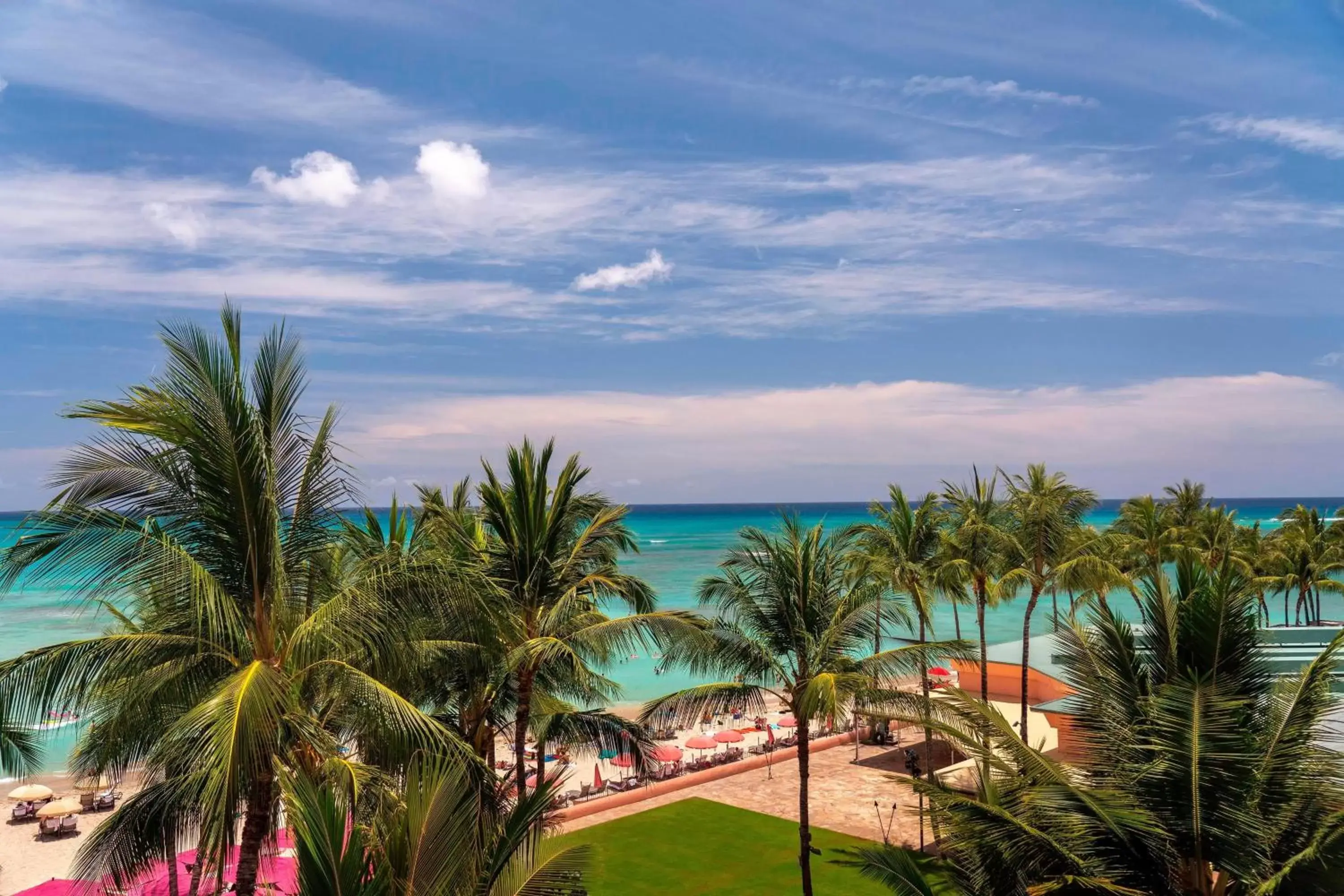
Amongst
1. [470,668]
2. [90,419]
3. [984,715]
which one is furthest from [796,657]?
[90,419]

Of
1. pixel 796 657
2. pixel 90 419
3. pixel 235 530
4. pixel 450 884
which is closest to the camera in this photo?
pixel 450 884

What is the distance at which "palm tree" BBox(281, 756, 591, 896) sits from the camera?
661 centimetres

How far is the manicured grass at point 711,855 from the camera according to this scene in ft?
66.2

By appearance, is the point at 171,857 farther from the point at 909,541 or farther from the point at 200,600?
the point at 909,541

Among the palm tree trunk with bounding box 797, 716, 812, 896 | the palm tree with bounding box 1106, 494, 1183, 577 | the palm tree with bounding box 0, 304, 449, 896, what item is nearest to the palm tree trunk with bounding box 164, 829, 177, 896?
the palm tree with bounding box 0, 304, 449, 896

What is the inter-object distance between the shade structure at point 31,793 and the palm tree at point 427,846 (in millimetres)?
26353

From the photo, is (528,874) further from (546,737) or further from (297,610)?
(546,737)

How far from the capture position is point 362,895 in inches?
265

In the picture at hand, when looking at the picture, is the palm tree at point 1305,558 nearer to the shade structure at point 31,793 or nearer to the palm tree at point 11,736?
the palm tree at point 11,736

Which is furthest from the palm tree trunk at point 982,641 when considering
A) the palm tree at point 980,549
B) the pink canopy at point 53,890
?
the pink canopy at point 53,890

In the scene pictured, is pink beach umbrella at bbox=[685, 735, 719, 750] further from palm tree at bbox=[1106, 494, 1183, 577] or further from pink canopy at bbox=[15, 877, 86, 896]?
pink canopy at bbox=[15, 877, 86, 896]

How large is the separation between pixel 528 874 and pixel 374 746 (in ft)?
11.3

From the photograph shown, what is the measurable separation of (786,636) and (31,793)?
2567 centimetres

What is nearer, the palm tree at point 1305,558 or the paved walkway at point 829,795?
the paved walkway at point 829,795
